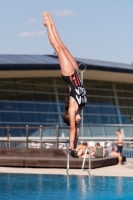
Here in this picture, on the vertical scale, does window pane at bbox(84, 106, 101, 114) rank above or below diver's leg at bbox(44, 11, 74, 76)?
above

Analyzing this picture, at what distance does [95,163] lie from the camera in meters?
23.2

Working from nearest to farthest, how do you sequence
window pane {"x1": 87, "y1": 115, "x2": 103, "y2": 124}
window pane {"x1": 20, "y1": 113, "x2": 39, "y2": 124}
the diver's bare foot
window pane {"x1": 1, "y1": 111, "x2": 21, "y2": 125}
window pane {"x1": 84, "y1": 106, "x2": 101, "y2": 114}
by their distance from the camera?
1. the diver's bare foot
2. window pane {"x1": 1, "y1": 111, "x2": 21, "y2": 125}
3. window pane {"x1": 20, "y1": 113, "x2": 39, "y2": 124}
4. window pane {"x1": 87, "y1": 115, "x2": 103, "y2": 124}
5. window pane {"x1": 84, "y1": 106, "x2": 101, "y2": 114}

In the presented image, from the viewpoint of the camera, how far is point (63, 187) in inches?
621

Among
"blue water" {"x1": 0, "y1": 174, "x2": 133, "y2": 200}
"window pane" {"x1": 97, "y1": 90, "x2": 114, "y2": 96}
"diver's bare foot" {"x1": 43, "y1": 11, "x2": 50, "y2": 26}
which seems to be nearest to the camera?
"diver's bare foot" {"x1": 43, "y1": 11, "x2": 50, "y2": 26}

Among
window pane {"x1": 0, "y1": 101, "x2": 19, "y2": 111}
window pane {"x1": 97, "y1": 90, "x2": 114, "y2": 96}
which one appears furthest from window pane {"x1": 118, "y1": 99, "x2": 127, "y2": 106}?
window pane {"x1": 0, "y1": 101, "x2": 19, "y2": 111}

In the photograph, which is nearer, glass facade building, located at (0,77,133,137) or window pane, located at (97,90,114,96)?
glass facade building, located at (0,77,133,137)

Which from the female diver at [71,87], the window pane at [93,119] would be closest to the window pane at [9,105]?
the window pane at [93,119]

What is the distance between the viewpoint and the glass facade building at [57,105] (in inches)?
1719

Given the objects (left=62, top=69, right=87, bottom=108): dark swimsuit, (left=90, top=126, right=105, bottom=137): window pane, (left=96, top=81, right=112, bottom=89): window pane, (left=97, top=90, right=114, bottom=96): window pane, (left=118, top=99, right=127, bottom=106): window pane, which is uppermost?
(left=96, top=81, right=112, bottom=89): window pane

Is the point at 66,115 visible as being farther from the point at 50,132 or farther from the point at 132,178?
the point at 50,132

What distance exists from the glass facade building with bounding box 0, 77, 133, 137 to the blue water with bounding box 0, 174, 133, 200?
22342 mm

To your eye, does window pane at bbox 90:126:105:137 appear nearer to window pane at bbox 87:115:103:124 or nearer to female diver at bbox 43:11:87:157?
window pane at bbox 87:115:103:124

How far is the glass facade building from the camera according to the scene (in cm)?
4366

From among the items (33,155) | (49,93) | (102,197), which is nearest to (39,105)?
(49,93)
